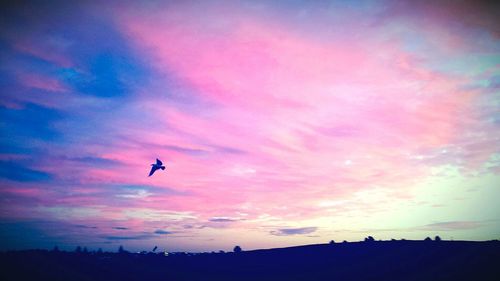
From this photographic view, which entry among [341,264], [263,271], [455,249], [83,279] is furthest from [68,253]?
[455,249]

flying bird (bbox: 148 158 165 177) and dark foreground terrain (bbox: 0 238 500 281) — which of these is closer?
dark foreground terrain (bbox: 0 238 500 281)

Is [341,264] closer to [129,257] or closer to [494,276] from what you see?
[494,276]

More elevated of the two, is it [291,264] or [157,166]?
[157,166]

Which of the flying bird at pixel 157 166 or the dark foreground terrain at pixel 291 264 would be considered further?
the flying bird at pixel 157 166

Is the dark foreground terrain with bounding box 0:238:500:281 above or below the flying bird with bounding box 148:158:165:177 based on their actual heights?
below

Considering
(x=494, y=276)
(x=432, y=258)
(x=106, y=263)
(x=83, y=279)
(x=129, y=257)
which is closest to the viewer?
(x=494, y=276)

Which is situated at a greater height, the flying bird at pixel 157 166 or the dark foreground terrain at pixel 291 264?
the flying bird at pixel 157 166

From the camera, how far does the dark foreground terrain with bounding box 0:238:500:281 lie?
139 ft

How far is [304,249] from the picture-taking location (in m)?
58.2

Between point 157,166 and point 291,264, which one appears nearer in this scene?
point 157,166

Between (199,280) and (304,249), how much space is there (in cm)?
2170

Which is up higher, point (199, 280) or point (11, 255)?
point (11, 255)

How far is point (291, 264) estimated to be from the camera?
2100 inches

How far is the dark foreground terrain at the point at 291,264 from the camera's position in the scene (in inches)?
1670
